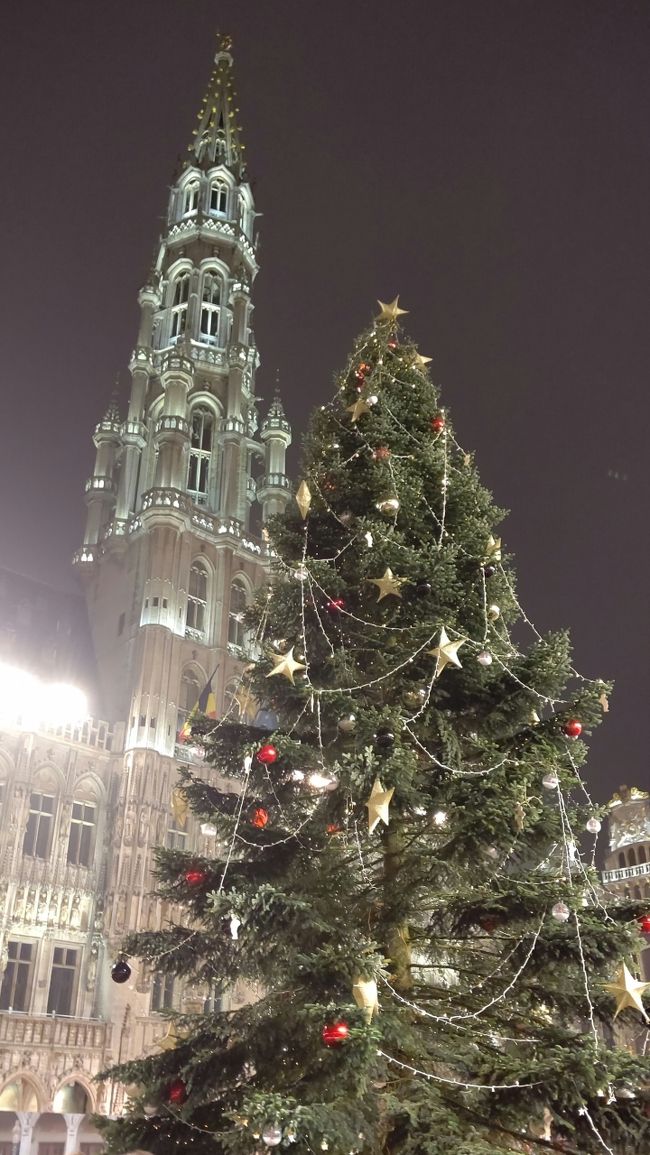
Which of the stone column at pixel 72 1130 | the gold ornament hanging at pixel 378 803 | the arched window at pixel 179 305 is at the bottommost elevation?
the stone column at pixel 72 1130

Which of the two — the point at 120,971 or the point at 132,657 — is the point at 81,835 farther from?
the point at 120,971

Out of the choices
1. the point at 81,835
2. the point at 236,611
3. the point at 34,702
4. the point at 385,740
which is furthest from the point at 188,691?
the point at 385,740

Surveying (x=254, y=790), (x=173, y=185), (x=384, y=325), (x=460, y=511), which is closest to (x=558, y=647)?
(x=460, y=511)

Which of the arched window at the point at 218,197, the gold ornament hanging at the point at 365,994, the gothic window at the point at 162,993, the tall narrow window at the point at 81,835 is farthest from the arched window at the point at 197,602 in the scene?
the gold ornament hanging at the point at 365,994

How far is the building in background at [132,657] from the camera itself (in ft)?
94.9

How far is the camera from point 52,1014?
28891 mm

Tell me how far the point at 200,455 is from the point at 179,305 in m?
10.5

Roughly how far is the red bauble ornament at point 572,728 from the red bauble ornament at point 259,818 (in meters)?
3.70

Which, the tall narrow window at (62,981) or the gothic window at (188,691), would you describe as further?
the gothic window at (188,691)

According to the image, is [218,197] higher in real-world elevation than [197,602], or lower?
higher

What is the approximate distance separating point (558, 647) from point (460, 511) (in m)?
2.67

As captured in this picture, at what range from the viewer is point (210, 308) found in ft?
165

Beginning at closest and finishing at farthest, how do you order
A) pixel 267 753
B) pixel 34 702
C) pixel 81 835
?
1. pixel 267 753
2. pixel 81 835
3. pixel 34 702

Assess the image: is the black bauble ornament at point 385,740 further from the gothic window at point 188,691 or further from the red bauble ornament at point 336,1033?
the gothic window at point 188,691
